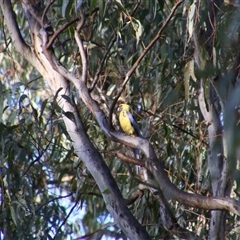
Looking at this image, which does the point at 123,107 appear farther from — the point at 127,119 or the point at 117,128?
the point at 117,128

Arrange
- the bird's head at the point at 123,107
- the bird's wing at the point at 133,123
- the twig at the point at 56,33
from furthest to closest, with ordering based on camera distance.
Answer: the bird's head at the point at 123,107, the bird's wing at the point at 133,123, the twig at the point at 56,33

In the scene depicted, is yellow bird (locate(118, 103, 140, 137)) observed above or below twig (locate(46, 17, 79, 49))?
above

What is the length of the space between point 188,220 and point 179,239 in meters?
0.66

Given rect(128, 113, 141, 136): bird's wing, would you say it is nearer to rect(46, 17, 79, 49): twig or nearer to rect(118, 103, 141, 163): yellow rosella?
rect(118, 103, 141, 163): yellow rosella

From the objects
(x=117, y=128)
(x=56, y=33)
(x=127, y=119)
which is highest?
(x=127, y=119)

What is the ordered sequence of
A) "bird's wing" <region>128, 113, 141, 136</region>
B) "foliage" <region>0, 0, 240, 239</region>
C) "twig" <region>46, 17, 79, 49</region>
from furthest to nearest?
1. "bird's wing" <region>128, 113, 141, 136</region>
2. "foliage" <region>0, 0, 240, 239</region>
3. "twig" <region>46, 17, 79, 49</region>

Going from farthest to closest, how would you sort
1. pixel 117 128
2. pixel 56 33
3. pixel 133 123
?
pixel 133 123 < pixel 117 128 < pixel 56 33

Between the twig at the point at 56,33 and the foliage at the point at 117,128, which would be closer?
the twig at the point at 56,33

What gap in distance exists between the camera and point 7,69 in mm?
5102

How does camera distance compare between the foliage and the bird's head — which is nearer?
the foliage

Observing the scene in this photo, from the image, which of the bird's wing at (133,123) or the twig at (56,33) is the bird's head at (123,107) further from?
the twig at (56,33)

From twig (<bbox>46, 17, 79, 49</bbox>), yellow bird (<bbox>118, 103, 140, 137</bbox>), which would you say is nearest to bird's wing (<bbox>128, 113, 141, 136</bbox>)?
yellow bird (<bbox>118, 103, 140, 137</bbox>)

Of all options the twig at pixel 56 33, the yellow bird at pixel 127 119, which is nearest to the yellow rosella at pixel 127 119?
the yellow bird at pixel 127 119

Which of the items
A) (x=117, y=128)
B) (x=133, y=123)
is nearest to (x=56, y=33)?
(x=117, y=128)
